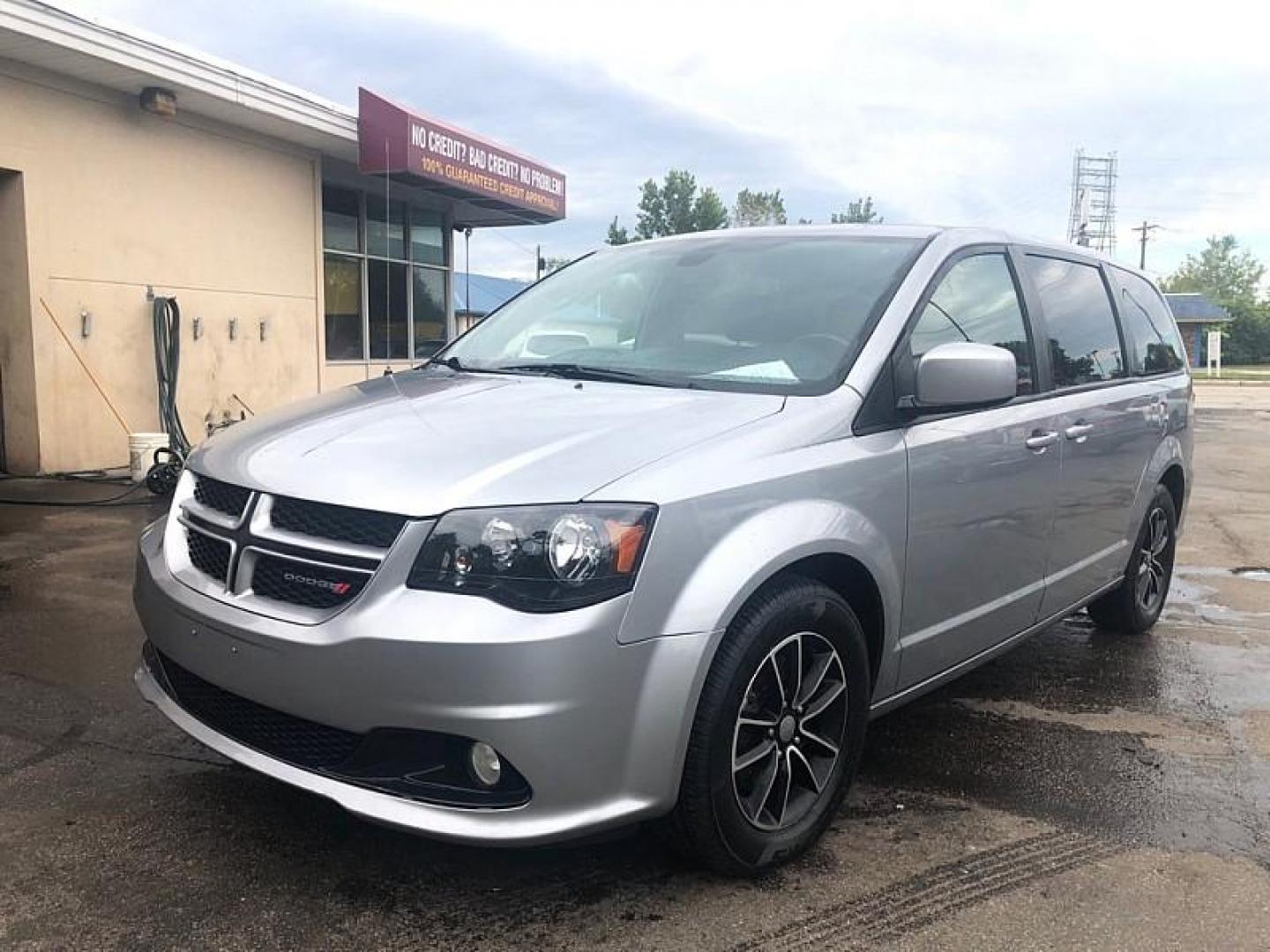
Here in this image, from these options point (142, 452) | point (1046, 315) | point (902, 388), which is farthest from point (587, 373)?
point (142, 452)

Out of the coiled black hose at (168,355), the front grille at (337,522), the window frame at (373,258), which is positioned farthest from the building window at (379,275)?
the front grille at (337,522)

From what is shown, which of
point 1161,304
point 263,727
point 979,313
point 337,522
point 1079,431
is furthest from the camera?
point 1161,304

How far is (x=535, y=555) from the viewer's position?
2396mm

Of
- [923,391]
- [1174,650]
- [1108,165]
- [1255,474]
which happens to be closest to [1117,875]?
[923,391]

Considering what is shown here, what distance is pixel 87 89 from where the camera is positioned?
33.2 ft

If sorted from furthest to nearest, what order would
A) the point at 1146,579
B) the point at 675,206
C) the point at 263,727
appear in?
the point at 675,206 → the point at 1146,579 → the point at 263,727

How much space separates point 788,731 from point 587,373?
1.31 metres

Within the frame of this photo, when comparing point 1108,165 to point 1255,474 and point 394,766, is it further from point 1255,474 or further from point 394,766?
point 394,766

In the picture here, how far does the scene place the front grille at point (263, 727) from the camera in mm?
2564

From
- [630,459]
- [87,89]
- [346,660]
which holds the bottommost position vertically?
[346,660]

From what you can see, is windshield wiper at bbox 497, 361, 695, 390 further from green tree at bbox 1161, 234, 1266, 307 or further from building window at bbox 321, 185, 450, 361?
green tree at bbox 1161, 234, 1266, 307

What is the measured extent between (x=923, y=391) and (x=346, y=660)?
1.81m

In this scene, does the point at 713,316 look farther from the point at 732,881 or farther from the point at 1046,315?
the point at 732,881

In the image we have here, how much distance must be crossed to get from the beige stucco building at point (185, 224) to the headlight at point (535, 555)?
8.38m
